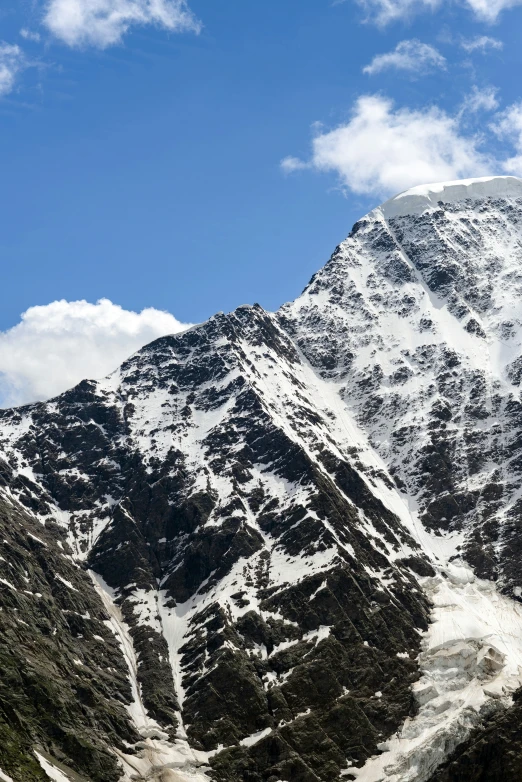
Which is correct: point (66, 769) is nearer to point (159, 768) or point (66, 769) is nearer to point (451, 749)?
point (159, 768)

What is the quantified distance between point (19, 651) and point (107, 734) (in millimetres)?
24813

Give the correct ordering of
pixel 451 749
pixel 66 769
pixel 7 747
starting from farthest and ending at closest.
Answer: pixel 451 749 → pixel 66 769 → pixel 7 747

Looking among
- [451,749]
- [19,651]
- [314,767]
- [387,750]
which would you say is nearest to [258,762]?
[314,767]

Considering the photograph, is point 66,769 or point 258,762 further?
point 258,762

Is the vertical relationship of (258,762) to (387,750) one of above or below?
above

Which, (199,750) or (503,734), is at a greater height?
(199,750)

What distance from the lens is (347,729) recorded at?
198 meters

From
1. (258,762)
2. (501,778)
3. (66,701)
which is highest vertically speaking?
(66,701)

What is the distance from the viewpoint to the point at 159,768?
189m

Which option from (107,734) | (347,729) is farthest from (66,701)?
(347,729)

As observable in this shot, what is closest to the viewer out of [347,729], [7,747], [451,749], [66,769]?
[7,747]

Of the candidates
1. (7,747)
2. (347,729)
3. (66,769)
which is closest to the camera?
(7,747)

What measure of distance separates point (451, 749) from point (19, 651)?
8835 centimetres

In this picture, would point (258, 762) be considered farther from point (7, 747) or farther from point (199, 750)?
point (7, 747)
